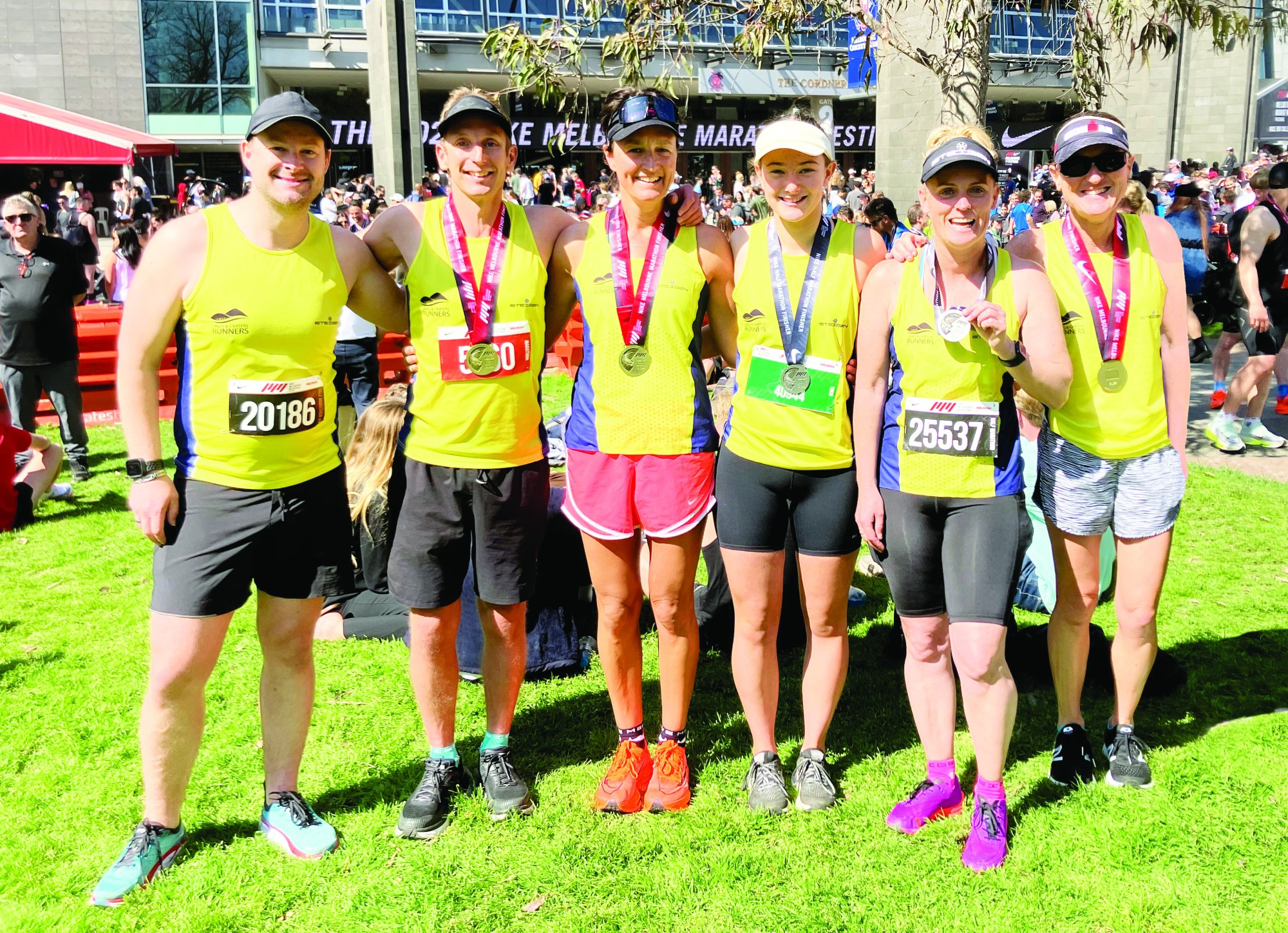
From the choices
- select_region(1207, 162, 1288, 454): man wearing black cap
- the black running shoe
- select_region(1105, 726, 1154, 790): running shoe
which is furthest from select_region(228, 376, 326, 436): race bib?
select_region(1207, 162, 1288, 454): man wearing black cap

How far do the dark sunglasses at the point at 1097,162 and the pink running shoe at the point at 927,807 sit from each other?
1972 millimetres

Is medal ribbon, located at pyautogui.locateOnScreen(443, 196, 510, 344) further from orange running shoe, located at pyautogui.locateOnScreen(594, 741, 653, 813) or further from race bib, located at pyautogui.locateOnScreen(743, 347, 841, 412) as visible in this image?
orange running shoe, located at pyautogui.locateOnScreen(594, 741, 653, 813)

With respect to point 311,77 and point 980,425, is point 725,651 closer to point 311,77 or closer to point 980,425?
point 980,425

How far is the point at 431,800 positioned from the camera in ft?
11.8

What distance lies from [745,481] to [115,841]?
238 cm

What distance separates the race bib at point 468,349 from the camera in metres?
3.37

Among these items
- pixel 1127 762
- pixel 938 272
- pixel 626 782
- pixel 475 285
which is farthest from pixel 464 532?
pixel 1127 762

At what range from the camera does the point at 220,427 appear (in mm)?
3115

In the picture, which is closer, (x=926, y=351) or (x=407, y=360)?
(x=926, y=351)

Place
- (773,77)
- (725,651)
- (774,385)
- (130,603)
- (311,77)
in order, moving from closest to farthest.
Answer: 1. (774,385)
2. (725,651)
3. (130,603)
4. (311,77)
5. (773,77)

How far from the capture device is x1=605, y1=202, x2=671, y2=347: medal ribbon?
3393mm

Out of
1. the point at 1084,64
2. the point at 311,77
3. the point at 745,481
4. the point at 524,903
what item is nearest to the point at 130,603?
the point at 524,903

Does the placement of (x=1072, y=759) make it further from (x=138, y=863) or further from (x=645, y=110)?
(x=138, y=863)

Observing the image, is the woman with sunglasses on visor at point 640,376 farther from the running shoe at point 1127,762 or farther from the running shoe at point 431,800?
the running shoe at point 1127,762
